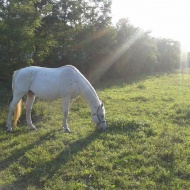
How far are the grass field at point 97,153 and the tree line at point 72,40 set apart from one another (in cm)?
412

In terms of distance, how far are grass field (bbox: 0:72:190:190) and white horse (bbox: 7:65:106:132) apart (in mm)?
605

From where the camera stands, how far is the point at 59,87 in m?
7.77

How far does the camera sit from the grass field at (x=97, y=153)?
197 inches

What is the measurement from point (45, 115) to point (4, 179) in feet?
15.0

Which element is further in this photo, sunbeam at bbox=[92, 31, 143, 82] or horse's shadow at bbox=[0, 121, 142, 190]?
sunbeam at bbox=[92, 31, 143, 82]

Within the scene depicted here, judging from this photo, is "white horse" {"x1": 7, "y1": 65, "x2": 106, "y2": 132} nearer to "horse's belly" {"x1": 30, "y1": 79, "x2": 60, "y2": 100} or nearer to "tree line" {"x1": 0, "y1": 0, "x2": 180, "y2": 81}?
"horse's belly" {"x1": 30, "y1": 79, "x2": 60, "y2": 100}

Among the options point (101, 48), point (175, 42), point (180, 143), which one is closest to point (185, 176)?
point (180, 143)

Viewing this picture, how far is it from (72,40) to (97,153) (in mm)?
15193

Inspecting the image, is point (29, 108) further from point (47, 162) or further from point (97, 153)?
point (97, 153)

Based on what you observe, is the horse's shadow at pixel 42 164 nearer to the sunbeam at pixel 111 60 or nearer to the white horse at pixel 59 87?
the white horse at pixel 59 87

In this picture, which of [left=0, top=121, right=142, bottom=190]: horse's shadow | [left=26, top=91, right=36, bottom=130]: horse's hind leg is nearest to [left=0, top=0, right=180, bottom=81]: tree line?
[left=26, top=91, right=36, bottom=130]: horse's hind leg

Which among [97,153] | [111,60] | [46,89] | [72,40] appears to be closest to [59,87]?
[46,89]

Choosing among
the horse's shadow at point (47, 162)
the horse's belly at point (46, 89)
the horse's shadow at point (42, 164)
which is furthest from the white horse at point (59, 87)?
the horse's shadow at point (42, 164)

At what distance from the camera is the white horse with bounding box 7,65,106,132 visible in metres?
7.60
